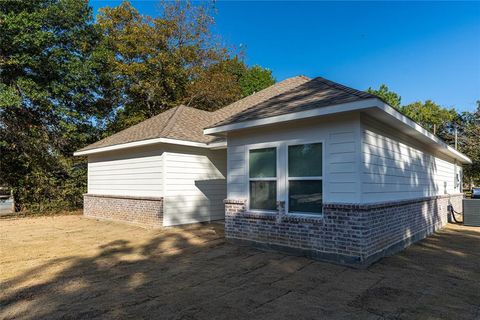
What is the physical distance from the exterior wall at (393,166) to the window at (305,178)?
84 centimetres

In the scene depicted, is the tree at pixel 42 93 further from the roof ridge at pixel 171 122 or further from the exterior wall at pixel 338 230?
the exterior wall at pixel 338 230

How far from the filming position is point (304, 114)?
5.87m

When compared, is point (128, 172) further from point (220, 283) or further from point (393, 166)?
point (393, 166)

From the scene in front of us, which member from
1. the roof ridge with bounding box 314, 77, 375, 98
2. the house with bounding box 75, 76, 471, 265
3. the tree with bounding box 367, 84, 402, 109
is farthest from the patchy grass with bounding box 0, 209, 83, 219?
the tree with bounding box 367, 84, 402, 109

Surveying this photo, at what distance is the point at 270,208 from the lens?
679 centimetres

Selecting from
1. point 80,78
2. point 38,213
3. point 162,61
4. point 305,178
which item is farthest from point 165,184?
point 162,61

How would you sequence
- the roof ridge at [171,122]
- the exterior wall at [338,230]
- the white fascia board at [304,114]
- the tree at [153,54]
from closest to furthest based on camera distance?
the white fascia board at [304,114]
the exterior wall at [338,230]
the roof ridge at [171,122]
the tree at [153,54]

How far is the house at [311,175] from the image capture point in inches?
219

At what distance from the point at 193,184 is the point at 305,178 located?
17.0 ft

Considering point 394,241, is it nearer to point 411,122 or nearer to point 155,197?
point 411,122

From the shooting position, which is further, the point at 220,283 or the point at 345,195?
the point at 345,195

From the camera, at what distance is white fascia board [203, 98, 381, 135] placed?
519 centimetres

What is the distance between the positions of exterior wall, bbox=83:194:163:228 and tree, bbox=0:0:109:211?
418 cm

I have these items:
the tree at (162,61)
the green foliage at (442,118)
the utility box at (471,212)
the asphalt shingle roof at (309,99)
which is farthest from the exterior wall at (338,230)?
the green foliage at (442,118)
